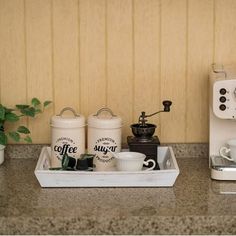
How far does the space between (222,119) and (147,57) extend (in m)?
0.38

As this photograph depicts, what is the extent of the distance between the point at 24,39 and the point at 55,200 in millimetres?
722

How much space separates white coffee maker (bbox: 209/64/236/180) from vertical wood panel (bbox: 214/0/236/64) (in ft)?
0.52

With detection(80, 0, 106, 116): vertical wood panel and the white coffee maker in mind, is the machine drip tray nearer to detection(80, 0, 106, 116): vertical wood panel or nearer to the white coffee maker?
the white coffee maker

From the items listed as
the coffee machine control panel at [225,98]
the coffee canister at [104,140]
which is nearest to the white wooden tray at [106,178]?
the coffee canister at [104,140]

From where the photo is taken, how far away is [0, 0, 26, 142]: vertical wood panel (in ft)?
7.22

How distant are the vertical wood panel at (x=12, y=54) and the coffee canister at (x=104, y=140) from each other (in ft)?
1.25

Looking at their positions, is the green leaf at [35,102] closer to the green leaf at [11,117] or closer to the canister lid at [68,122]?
the green leaf at [11,117]

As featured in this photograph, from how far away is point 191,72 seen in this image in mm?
2232

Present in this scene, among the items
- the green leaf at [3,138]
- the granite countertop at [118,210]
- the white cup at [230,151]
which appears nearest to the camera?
the granite countertop at [118,210]

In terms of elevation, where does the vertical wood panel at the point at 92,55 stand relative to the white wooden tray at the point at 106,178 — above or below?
above

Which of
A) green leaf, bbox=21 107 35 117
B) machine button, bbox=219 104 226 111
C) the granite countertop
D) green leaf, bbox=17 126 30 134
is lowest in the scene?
the granite countertop

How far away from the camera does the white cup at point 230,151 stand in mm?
1963

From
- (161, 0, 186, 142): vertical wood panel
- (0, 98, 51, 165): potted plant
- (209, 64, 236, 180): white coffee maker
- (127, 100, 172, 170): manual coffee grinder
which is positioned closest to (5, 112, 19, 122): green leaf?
(0, 98, 51, 165): potted plant

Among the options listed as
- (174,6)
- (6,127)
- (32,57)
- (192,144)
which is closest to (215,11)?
(174,6)
